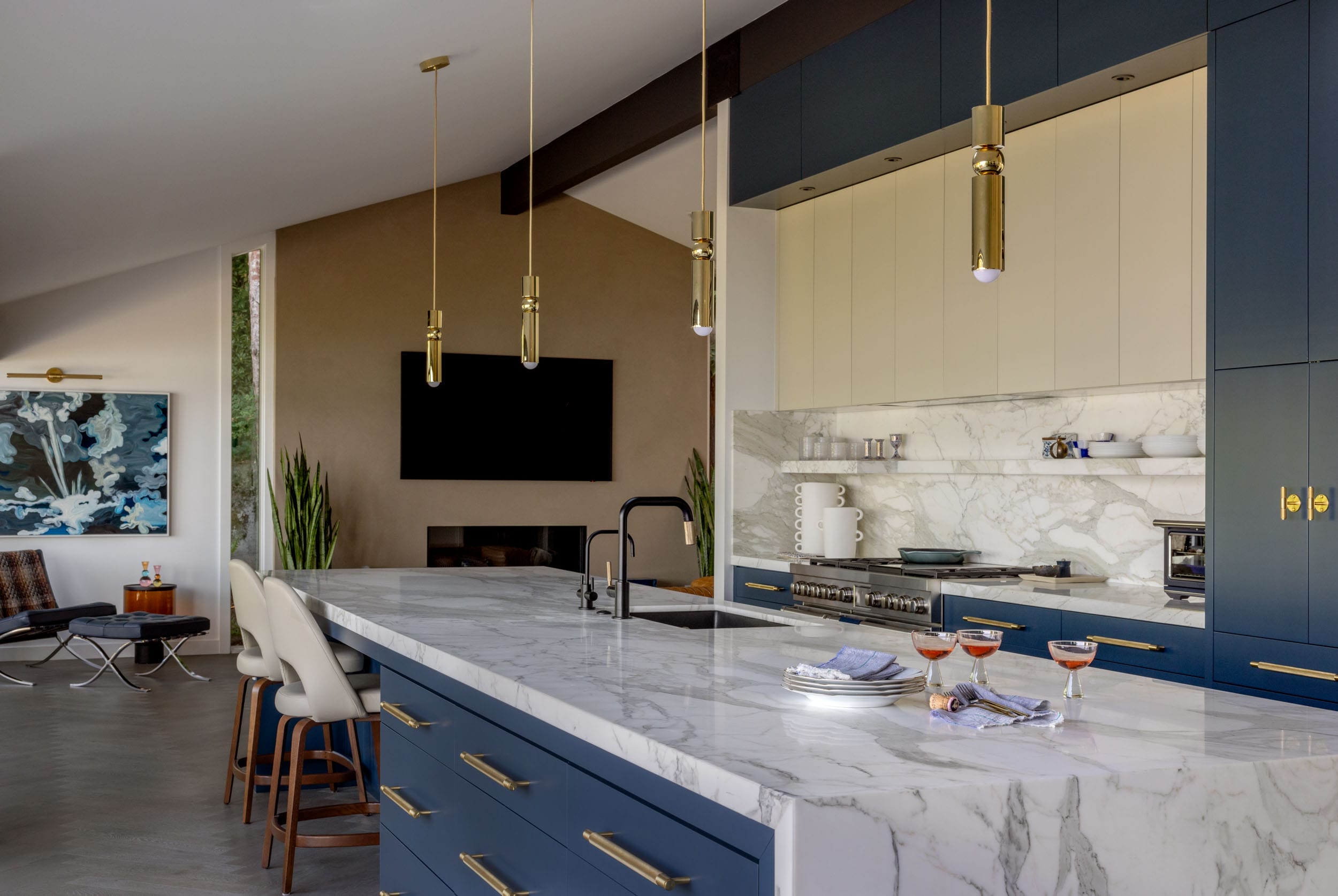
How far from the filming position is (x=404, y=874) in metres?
2.93

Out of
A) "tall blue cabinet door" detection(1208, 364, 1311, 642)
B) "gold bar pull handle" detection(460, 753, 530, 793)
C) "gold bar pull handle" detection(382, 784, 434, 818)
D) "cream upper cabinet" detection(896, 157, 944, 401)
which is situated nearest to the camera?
"gold bar pull handle" detection(460, 753, 530, 793)

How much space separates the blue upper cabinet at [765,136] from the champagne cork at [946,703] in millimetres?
3838

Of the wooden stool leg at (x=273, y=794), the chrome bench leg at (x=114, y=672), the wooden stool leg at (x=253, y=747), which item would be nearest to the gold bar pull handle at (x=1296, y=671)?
the wooden stool leg at (x=273, y=794)

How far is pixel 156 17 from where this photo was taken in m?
3.64

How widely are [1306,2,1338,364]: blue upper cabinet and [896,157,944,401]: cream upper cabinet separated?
177 centimetres

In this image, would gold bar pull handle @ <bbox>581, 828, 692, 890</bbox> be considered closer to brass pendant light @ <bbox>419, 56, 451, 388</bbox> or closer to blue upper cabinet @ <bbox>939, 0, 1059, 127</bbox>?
brass pendant light @ <bbox>419, 56, 451, 388</bbox>

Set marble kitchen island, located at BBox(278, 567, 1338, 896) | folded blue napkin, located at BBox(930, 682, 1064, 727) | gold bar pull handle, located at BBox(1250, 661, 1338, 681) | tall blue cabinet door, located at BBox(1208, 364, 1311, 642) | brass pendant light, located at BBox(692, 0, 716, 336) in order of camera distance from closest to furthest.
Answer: marble kitchen island, located at BBox(278, 567, 1338, 896) < folded blue napkin, located at BBox(930, 682, 1064, 727) < brass pendant light, located at BBox(692, 0, 716, 336) < gold bar pull handle, located at BBox(1250, 661, 1338, 681) < tall blue cabinet door, located at BBox(1208, 364, 1311, 642)

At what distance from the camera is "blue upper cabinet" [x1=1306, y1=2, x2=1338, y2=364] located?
10.5 ft

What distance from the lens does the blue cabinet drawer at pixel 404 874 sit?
273 centimetres

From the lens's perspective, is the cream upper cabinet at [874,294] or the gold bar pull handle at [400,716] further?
the cream upper cabinet at [874,294]

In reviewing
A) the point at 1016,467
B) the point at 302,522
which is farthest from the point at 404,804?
the point at 302,522

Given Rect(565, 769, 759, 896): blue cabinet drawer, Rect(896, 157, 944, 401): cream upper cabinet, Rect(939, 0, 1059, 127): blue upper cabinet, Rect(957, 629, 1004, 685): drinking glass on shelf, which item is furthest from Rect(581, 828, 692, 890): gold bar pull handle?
Rect(896, 157, 944, 401): cream upper cabinet

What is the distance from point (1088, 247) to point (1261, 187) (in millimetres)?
830

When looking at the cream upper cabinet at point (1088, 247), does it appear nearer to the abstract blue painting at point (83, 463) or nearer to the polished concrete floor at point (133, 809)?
the polished concrete floor at point (133, 809)
